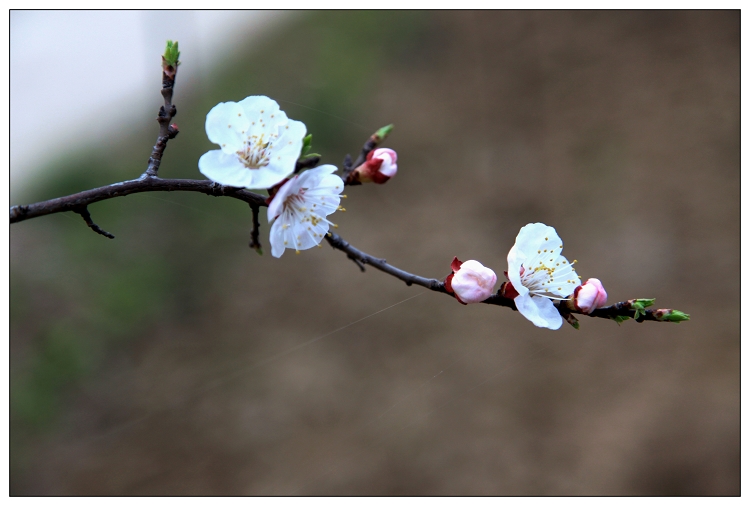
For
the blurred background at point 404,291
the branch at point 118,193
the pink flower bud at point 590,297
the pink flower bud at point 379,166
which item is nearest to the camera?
the branch at point 118,193

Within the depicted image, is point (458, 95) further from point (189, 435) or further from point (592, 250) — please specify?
point (189, 435)

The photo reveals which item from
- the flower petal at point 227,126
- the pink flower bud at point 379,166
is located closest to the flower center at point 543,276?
the pink flower bud at point 379,166

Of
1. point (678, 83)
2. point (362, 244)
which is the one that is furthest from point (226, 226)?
point (678, 83)

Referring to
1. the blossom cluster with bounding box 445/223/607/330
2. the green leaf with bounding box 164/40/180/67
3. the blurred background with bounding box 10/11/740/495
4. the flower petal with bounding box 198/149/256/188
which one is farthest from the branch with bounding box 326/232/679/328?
the blurred background with bounding box 10/11/740/495

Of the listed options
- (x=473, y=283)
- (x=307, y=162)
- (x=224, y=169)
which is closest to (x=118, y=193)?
(x=224, y=169)

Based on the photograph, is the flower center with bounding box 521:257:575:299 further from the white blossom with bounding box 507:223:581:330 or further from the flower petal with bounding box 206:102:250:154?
the flower petal with bounding box 206:102:250:154

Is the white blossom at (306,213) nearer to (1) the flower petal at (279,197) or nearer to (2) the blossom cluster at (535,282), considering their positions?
(1) the flower petal at (279,197)

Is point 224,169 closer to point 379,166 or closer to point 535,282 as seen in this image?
point 379,166
